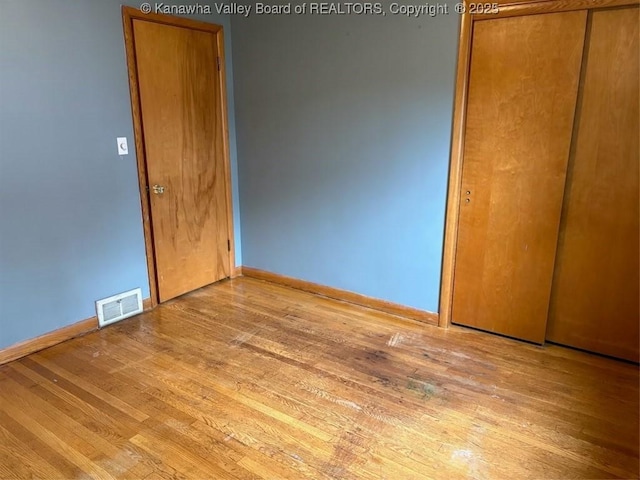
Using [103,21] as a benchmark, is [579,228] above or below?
below

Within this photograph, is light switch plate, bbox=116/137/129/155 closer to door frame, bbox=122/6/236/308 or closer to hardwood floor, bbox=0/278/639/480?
door frame, bbox=122/6/236/308

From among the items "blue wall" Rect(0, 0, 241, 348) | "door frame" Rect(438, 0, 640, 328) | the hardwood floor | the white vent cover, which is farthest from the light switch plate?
"door frame" Rect(438, 0, 640, 328)

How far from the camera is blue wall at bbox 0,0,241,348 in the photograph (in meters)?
2.49

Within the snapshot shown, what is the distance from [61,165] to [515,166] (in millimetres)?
2685

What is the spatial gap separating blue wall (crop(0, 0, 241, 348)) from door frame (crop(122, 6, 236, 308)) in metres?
0.04

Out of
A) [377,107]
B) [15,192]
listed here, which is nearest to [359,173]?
[377,107]

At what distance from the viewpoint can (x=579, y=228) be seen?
8.70 feet

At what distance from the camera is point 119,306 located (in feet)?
10.4

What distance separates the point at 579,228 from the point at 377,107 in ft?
4.73

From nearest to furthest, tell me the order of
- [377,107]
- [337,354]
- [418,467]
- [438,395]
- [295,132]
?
1. [418,467]
2. [438,395]
3. [337,354]
4. [377,107]
5. [295,132]

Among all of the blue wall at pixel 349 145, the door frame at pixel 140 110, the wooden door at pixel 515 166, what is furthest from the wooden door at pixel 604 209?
the door frame at pixel 140 110

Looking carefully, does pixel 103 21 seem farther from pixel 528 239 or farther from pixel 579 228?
pixel 579 228

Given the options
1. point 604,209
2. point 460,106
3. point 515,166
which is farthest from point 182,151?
point 604,209

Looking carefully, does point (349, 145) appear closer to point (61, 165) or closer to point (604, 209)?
point (604, 209)
